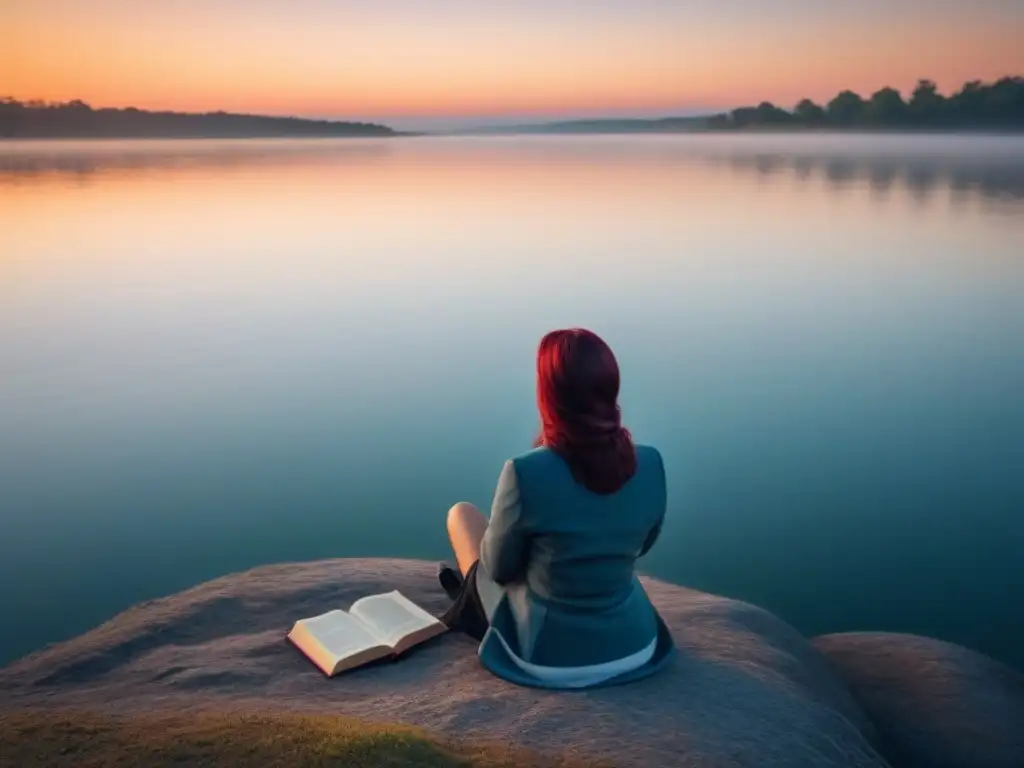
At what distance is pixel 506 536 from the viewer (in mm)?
3219

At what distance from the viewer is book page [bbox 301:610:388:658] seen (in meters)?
3.65

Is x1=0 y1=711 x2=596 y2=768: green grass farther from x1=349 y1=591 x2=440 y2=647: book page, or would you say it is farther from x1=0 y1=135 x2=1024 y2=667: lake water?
x1=0 y1=135 x2=1024 y2=667: lake water

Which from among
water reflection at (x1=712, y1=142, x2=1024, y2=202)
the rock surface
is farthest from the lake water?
water reflection at (x1=712, y1=142, x2=1024, y2=202)

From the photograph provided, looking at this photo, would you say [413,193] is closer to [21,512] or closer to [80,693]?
[21,512]

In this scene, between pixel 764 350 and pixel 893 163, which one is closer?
pixel 764 350

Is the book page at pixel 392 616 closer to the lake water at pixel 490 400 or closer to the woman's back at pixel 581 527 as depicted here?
the woman's back at pixel 581 527

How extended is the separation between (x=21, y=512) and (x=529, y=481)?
4926 mm

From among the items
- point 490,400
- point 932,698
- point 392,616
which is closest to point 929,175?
point 490,400

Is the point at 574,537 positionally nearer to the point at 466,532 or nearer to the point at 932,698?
the point at 466,532

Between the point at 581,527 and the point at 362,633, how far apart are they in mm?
1091

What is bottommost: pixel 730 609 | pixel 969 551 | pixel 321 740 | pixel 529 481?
pixel 969 551

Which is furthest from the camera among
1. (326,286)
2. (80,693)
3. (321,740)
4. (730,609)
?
(326,286)

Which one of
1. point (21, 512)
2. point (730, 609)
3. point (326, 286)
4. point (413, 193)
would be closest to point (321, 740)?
point (730, 609)

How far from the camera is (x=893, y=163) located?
48.8 meters
